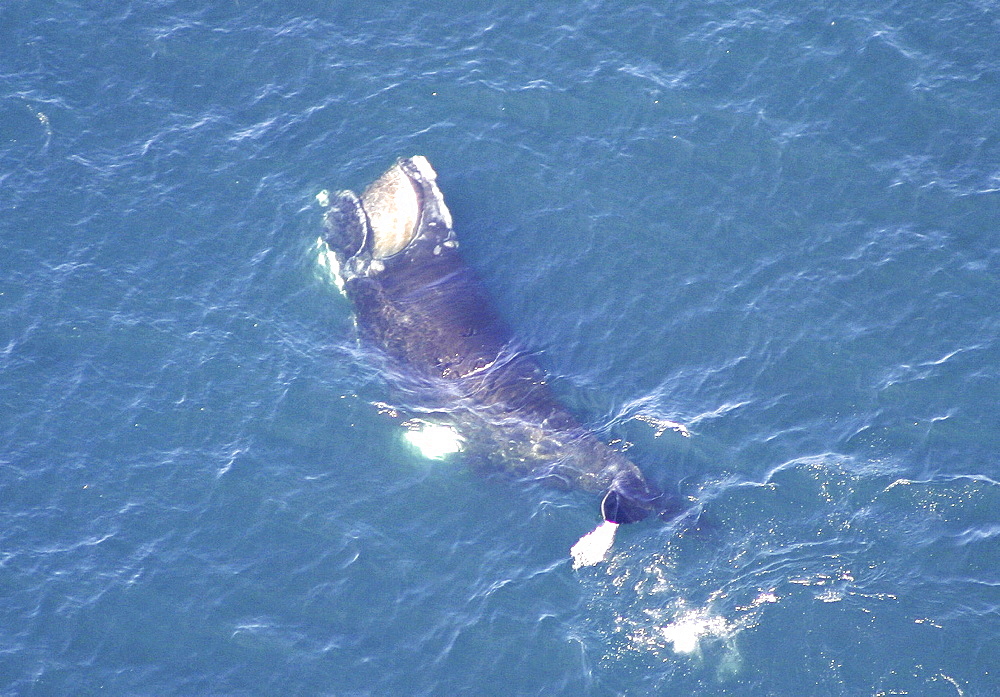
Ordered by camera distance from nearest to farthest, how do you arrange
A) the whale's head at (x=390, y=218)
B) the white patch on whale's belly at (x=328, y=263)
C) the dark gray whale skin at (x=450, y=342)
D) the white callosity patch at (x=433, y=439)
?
the dark gray whale skin at (x=450, y=342) < the white callosity patch at (x=433, y=439) < the white patch on whale's belly at (x=328, y=263) < the whale's head at (x=390, y=218)

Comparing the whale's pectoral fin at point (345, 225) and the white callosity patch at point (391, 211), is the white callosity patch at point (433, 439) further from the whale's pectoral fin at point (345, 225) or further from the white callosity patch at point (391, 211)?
the whale's pectoral fin at point (345, 225)

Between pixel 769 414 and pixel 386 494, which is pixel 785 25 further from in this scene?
pixel 386 494

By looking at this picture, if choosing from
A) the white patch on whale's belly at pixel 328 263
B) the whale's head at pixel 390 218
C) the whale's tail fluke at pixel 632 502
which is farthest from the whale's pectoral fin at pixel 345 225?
the whale's tail fluke at pixel 632 502

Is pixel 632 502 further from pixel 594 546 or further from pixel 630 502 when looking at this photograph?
pixel 594 546

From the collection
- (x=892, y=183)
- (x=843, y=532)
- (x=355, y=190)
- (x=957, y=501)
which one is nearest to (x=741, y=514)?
(x=843, y=532)

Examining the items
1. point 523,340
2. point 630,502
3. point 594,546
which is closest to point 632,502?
point 630,502

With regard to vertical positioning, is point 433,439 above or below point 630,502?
above
